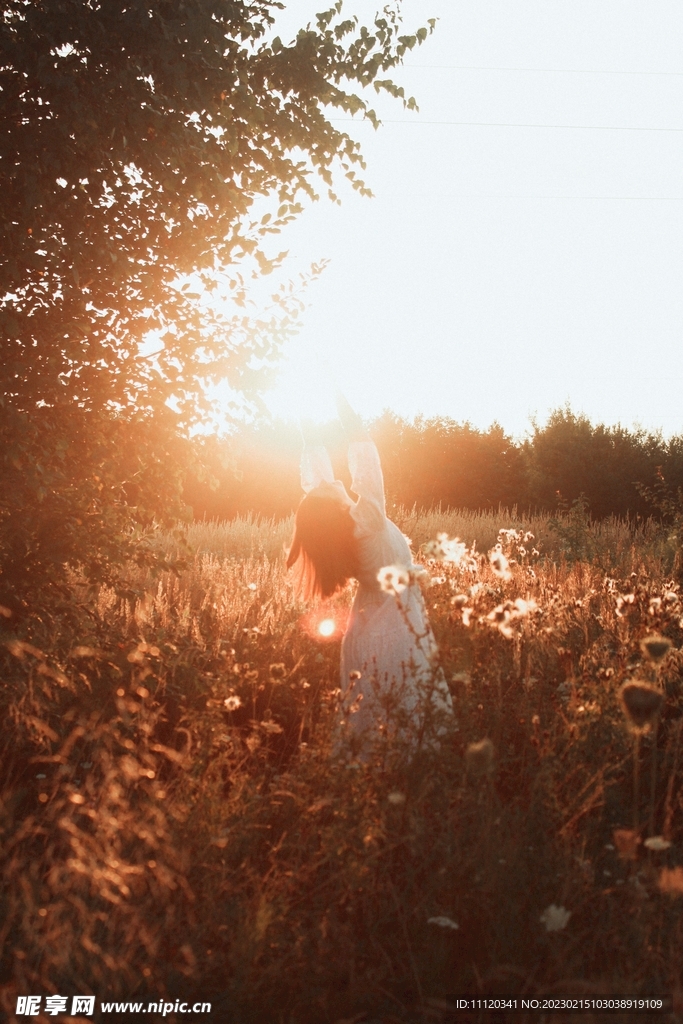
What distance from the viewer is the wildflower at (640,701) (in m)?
2.24

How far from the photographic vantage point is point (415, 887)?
7.54ft

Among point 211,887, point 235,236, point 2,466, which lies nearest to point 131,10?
point 235,236

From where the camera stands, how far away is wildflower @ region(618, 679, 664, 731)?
2242mm

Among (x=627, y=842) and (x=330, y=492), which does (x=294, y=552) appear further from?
(x=627, y=842)

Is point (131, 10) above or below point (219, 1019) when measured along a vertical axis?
above

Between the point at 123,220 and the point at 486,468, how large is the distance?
22348 millimetres

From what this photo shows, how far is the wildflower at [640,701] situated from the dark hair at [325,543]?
222 centimetres

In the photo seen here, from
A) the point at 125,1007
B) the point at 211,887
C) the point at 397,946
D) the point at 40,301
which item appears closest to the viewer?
the point at 125,1007

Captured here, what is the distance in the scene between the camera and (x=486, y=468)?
26.0 m

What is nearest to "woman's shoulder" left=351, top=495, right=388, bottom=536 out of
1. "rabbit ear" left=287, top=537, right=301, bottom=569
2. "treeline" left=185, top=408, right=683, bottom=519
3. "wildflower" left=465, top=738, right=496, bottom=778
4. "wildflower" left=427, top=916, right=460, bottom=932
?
"rabbit ear" left=287, top=537, right=301, bottom=569

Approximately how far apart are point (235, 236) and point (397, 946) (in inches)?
160

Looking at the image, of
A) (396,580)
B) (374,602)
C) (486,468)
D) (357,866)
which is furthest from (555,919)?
(486,468)

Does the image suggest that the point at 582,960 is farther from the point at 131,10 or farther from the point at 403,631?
the point at 131,10

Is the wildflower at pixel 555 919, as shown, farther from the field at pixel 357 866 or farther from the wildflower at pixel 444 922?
the wildflower at pixel 444 922
